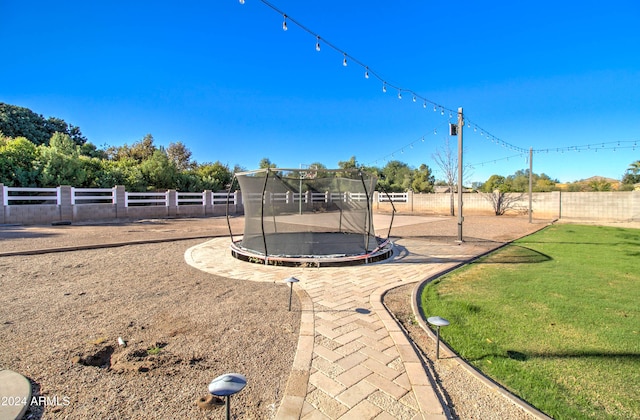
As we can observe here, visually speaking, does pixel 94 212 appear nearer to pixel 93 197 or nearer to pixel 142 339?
pixel 93 197

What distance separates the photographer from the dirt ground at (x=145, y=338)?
1.96 meters

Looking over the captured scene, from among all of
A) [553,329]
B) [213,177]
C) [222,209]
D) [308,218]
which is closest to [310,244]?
[308,218]

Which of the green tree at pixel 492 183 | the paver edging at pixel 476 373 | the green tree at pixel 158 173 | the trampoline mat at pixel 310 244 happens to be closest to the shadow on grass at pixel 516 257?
the trampoline mat at pixel 310 244

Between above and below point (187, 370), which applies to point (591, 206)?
above

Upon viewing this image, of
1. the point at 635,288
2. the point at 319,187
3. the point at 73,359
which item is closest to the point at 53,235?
the point at 319,187

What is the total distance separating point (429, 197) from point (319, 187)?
1834 cm

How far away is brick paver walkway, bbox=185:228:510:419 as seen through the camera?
6.18ft

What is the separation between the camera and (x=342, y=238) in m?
8.40

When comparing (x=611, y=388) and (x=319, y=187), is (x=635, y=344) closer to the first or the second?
(x=611, y=388)

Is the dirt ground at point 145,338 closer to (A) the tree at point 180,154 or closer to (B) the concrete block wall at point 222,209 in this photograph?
(B) the concrete block wall at point 222,209

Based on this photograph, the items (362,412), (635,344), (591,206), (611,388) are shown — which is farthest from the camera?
(591,206)

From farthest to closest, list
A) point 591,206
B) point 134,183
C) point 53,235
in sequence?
point 134,183
point 591,206
point 53,235

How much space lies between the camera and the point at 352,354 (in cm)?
253

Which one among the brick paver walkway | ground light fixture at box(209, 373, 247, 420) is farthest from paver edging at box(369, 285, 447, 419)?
ground light fixture at box(209, 373, 247, 420)
